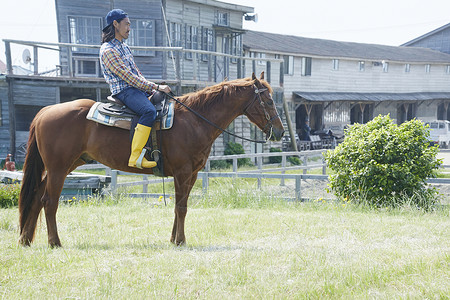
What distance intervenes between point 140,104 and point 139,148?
1.81 ft

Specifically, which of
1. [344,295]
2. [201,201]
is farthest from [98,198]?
[344,295]

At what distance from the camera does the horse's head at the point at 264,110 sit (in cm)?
550

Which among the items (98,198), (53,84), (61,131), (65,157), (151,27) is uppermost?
(151,27)

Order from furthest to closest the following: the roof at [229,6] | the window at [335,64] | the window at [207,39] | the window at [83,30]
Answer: the window at [335,64] → the window at [207,39] → the roof at [229,6] → the window at [83,30]

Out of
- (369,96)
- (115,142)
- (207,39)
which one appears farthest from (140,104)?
(369,96)

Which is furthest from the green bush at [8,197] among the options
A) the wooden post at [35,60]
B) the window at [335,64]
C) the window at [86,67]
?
the window at [335,64]

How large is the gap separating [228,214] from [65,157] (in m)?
3.08

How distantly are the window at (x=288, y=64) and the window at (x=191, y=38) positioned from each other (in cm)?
906

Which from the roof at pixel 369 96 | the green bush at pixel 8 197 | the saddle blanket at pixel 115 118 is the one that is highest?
the roof at pixel 369 96

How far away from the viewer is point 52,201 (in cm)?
531

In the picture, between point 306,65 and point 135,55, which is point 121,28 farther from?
point 306,65

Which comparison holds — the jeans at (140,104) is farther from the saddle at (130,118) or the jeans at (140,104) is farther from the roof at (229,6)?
the roof at (229,6)

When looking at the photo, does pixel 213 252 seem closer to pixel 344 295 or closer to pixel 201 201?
pixel 344 295

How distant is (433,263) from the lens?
4.20 metres
